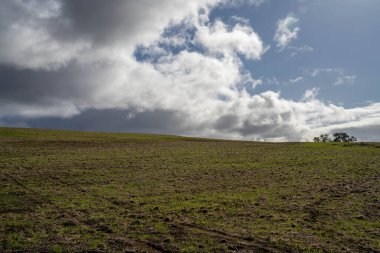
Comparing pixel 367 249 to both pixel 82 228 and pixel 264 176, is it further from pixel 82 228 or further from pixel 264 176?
pixel 264 176

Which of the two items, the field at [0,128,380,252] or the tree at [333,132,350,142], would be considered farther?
the tree at [333,132,350,142]

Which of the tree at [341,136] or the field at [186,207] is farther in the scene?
the tree at [341,136]

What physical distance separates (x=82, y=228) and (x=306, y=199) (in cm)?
1491

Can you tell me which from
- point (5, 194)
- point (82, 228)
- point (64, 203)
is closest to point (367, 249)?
point (82, 228)

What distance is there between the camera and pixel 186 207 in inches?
843

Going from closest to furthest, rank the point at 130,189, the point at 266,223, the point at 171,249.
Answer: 1. the point at 171,249
2. the point at 266,223
3. the point at 130,189

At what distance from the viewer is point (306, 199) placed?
2381 centimetres

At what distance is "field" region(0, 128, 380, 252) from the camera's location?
1495cm

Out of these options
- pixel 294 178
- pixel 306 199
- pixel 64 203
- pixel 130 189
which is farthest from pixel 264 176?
pixel 64 203

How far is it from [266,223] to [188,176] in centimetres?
1587

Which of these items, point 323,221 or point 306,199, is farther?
point 306,199

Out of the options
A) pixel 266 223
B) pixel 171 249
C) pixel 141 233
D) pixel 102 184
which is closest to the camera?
pixel 171 249

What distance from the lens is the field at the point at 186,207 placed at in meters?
15.0

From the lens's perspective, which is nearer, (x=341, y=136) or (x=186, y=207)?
(x=186, y=207)
